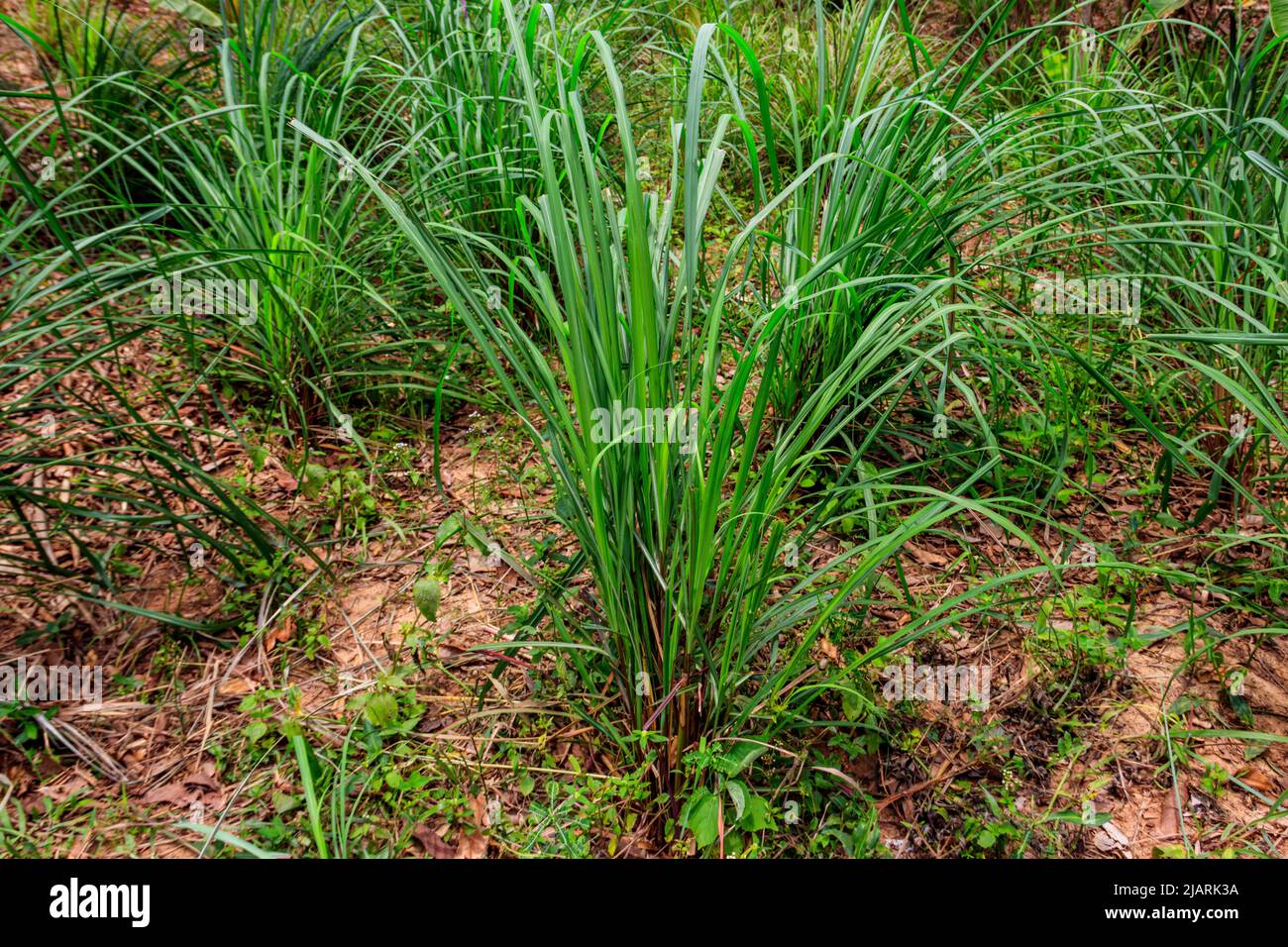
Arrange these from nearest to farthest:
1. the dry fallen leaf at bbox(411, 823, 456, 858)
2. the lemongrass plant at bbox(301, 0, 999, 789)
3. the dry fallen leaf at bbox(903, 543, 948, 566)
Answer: the lemongrass plant at bbox(301, 0, 999, 789) < the dry fallen leaf at bbox(411, 823, 456, 858) < the dry fallen leaf at bbox(903, 543, 948, 566)

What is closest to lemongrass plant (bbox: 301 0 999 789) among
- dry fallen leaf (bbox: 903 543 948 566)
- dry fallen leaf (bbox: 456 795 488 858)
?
dry fallen leaf (bbox: 456 795 488 858)

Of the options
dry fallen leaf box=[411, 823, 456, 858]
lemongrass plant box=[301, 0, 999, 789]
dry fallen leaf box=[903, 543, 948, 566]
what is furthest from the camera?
dry fallen leaf box=[903, 543, 948, 566]

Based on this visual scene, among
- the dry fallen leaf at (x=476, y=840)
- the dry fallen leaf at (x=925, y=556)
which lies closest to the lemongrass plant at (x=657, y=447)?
the dry fallen leaf at (x=476, y=840)

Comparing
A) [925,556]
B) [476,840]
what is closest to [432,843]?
[476,840]

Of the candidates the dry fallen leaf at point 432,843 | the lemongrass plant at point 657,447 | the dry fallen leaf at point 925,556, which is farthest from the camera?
the dry fallen leaf at point 925,556

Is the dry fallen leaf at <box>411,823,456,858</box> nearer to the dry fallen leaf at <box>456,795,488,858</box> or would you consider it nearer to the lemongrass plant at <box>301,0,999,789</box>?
the dry fallen leaf at <box>456,795,488,858</box>

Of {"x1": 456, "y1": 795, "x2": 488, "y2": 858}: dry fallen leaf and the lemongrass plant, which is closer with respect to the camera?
the lemongrass plant

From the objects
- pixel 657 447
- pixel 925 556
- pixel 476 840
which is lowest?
pixel 476 840

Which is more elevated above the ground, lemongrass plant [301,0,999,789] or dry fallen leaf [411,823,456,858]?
lemongrass plant [301,0,999,789]

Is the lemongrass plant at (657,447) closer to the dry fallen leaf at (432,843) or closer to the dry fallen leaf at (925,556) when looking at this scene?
the dry fallen leaf at (432,843)

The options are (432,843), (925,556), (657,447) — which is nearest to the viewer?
(657,447)

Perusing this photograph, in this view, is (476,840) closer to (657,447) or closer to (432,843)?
(432,843)

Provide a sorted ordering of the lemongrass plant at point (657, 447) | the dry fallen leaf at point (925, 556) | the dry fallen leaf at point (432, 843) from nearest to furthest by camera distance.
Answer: the lemongrass plant at point (657, 447), the dry fallen leaf at point (432, 843), the dry fallen leaf at point (925, 556)

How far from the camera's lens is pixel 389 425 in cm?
248
